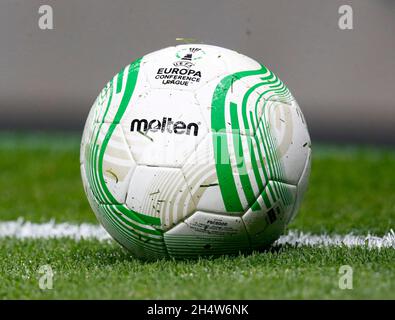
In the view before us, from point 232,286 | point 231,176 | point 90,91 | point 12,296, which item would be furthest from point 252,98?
point 90,91

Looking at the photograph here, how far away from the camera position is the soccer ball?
3.99m

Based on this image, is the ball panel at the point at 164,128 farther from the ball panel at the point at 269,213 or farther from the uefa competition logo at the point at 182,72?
the ball panel at the point at 269,213

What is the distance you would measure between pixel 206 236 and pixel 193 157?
421mm

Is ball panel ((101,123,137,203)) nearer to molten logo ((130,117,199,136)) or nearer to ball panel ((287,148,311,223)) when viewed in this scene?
molten logo ((130,117,199,136))

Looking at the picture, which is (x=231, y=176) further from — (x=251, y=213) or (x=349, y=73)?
(x=349, y=73)

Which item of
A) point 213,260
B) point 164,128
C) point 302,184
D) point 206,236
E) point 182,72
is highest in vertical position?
point 182,72

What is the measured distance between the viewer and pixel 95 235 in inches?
230

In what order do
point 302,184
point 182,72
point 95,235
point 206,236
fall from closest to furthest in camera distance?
point 206,236 < point 182,72 < point 302,184 < point 95,235

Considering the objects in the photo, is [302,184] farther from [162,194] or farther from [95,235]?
[95,235]

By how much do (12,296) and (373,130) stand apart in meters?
9.45

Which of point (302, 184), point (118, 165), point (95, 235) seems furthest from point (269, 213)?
point (95, 235)

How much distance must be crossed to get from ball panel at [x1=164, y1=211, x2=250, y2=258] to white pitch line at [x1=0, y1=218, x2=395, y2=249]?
688 millimetres

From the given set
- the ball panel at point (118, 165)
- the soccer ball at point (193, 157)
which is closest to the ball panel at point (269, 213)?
the soccer ball at point (193, 157)

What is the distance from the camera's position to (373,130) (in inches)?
482
